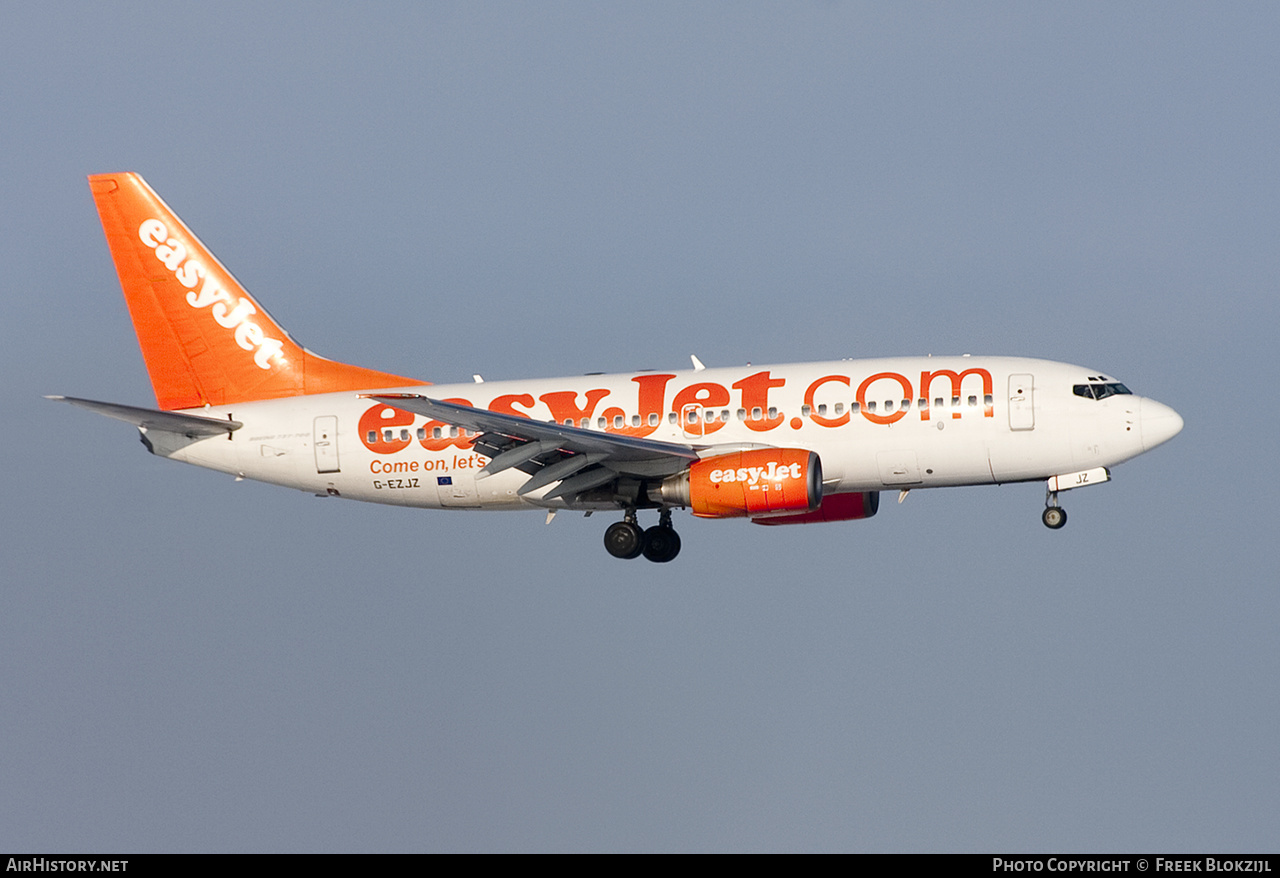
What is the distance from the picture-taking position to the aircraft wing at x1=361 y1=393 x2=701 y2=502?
42.0 metres

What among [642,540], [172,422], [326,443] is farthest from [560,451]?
[172,422]

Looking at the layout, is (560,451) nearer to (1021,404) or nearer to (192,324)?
(1021,404)

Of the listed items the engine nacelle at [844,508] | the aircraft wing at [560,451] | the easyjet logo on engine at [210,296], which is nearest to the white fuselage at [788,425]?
the aircraft wing at [560,451]

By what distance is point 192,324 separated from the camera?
50250 millimetres

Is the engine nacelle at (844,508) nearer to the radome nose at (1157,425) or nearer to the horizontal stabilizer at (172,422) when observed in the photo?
the radome nose at (1157,425)

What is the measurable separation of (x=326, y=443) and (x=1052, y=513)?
19759mm

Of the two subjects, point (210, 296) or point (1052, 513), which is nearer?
point (1052, 513)

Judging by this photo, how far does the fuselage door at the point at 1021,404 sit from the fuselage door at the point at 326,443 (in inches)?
723

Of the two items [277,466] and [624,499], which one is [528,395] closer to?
[624,499]

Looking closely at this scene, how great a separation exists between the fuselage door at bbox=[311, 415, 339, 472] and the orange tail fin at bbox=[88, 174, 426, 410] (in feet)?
7.00

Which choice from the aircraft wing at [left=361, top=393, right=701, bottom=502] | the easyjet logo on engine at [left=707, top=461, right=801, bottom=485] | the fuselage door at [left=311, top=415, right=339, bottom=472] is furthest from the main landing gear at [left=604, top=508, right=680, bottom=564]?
the fuselage door at [left=311, top=415, right=339, bottom=472]

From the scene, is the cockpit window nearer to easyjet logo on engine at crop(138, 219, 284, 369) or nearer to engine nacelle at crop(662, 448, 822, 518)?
engine nacelle at crop(662, 448, 822, 518)

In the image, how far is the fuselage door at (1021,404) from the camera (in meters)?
43.1

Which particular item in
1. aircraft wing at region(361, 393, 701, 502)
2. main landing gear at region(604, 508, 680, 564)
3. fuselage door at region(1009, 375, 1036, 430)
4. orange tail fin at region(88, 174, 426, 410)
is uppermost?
orange tail fin at region(88, 174, 426, 410)
